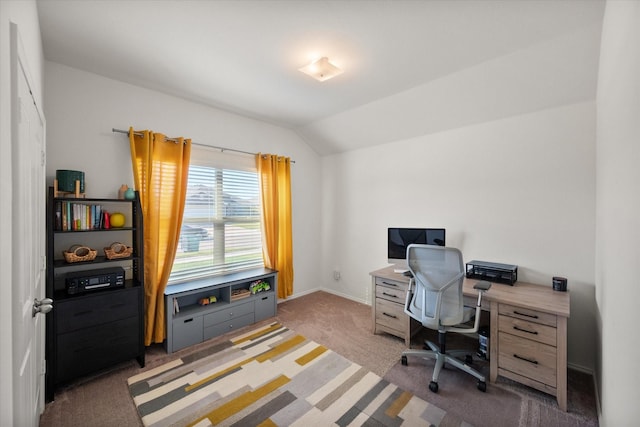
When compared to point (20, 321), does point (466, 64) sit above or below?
above

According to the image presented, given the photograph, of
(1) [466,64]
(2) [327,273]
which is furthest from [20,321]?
(2) [327,273]

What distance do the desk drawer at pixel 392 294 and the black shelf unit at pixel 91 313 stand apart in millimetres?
2314

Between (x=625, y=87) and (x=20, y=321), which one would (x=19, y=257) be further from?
(x=625, y=87)

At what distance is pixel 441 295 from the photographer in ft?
7.12

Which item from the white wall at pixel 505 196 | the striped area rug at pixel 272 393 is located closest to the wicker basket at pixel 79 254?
the striped area rug at pixel 272 393

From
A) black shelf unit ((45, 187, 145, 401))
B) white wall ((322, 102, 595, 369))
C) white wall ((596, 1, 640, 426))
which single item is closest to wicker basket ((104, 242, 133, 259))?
black shelf unit ((45, 187, 145, 401))

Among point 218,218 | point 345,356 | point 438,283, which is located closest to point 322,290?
point 345,356

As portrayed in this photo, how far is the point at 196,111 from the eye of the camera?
10.1 ft

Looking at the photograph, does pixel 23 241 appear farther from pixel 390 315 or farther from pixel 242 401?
pixel 390 315

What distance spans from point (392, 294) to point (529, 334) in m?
1.15

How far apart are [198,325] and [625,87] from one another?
3.50 m

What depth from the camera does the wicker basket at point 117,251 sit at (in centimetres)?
232

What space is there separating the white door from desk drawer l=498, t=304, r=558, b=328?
283cm

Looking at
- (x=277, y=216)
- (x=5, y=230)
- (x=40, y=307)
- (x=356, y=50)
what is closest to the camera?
(x=5, y=230)
